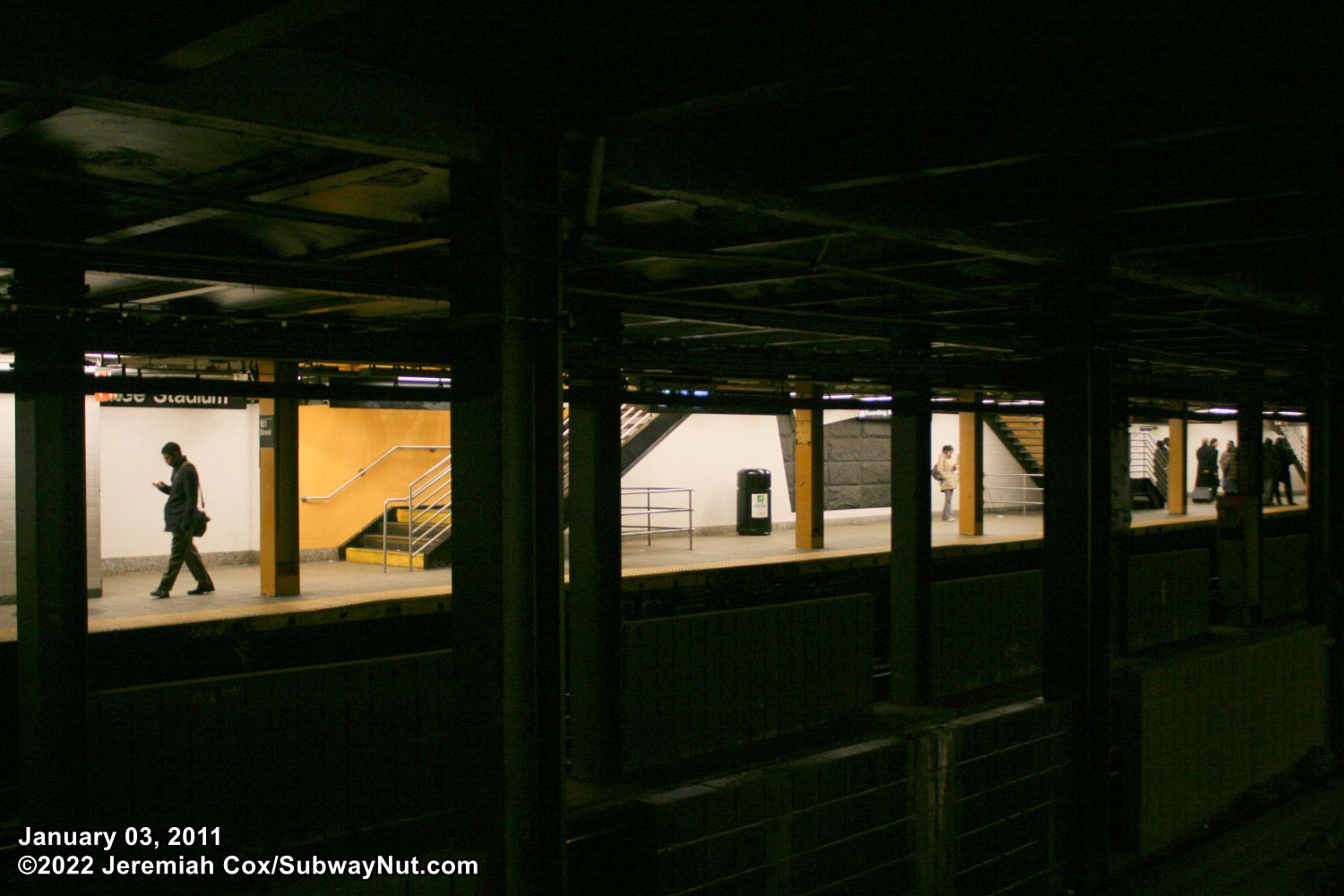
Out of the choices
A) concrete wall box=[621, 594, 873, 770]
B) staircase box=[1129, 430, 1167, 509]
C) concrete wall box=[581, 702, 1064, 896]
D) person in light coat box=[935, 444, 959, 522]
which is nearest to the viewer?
concrete wall box=[581, 702, 1064, 896]

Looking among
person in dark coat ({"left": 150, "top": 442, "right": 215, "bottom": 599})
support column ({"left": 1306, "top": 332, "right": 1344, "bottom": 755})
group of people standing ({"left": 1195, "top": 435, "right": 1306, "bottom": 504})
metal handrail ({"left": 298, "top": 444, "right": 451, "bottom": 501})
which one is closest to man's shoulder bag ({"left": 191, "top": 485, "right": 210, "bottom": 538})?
person in dark coat ({"left": 150, "top": 442, "right": 215, "bottom": 599})

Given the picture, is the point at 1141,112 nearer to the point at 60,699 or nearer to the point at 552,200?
the point at 552,200

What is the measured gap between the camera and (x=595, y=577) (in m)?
7.93

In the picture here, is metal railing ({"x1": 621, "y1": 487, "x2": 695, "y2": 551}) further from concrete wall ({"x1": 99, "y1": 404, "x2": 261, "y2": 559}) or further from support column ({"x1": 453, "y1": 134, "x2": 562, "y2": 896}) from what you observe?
support column ({"x1": 453, "y1": 134, "x2": 562, "y2": 896})

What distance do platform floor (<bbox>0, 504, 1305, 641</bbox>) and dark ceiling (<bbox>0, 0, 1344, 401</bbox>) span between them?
3.09m

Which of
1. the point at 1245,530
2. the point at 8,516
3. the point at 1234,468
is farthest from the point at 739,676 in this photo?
the point at 1234,468

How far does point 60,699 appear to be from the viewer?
626 centimetres

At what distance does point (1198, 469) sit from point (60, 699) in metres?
34.0

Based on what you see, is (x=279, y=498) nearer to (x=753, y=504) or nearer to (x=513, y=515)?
(x=513, y=515)

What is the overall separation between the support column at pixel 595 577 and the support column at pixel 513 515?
3.52 metres

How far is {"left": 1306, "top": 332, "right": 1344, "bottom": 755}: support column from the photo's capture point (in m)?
9.08

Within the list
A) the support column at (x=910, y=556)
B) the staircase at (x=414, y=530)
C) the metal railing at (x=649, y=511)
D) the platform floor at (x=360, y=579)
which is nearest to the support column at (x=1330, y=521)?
the support column at (x=910, y=556)

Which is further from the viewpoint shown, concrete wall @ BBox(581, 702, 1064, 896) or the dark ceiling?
concrete wall @ BBox(581, 702, 1064, 896)

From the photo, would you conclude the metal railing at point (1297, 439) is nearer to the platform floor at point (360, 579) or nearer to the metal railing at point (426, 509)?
the platform floor at point (360, 579)
